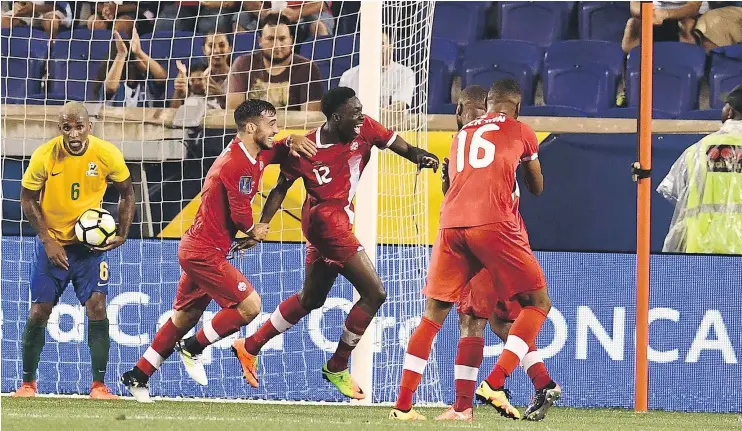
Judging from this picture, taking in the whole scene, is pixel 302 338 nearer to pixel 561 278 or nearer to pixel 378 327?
pixel 378 327

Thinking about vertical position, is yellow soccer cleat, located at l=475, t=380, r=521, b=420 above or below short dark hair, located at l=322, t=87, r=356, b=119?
below

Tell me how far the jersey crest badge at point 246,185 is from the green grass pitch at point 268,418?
119 cm

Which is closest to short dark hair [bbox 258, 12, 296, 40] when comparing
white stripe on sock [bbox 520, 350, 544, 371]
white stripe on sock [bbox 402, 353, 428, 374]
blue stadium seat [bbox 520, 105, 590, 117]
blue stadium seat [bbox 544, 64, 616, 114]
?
blue stadium seat [bbox 520, 105, 590, 117]

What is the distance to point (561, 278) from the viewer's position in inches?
314

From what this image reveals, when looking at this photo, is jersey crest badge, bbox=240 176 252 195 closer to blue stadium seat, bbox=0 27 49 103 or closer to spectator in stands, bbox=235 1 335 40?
spectator in stands, bbox=235 1 335 40

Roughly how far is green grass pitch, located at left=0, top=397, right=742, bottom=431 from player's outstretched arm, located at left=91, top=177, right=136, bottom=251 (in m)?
0.96

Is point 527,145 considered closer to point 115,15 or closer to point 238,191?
point 238,191

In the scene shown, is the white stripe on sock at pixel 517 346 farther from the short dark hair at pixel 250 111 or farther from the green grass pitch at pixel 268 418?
the short dark hair at pixel 250 111

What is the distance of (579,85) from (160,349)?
4587 mm

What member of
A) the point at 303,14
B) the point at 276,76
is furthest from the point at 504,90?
the point at 303,14

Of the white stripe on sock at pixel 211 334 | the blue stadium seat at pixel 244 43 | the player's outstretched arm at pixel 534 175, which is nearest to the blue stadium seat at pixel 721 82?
the blue stadium seat at pixel 244 43

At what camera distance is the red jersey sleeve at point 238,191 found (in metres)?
6.76

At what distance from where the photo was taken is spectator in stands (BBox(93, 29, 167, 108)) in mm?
9422

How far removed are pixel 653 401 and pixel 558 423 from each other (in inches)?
84.0
